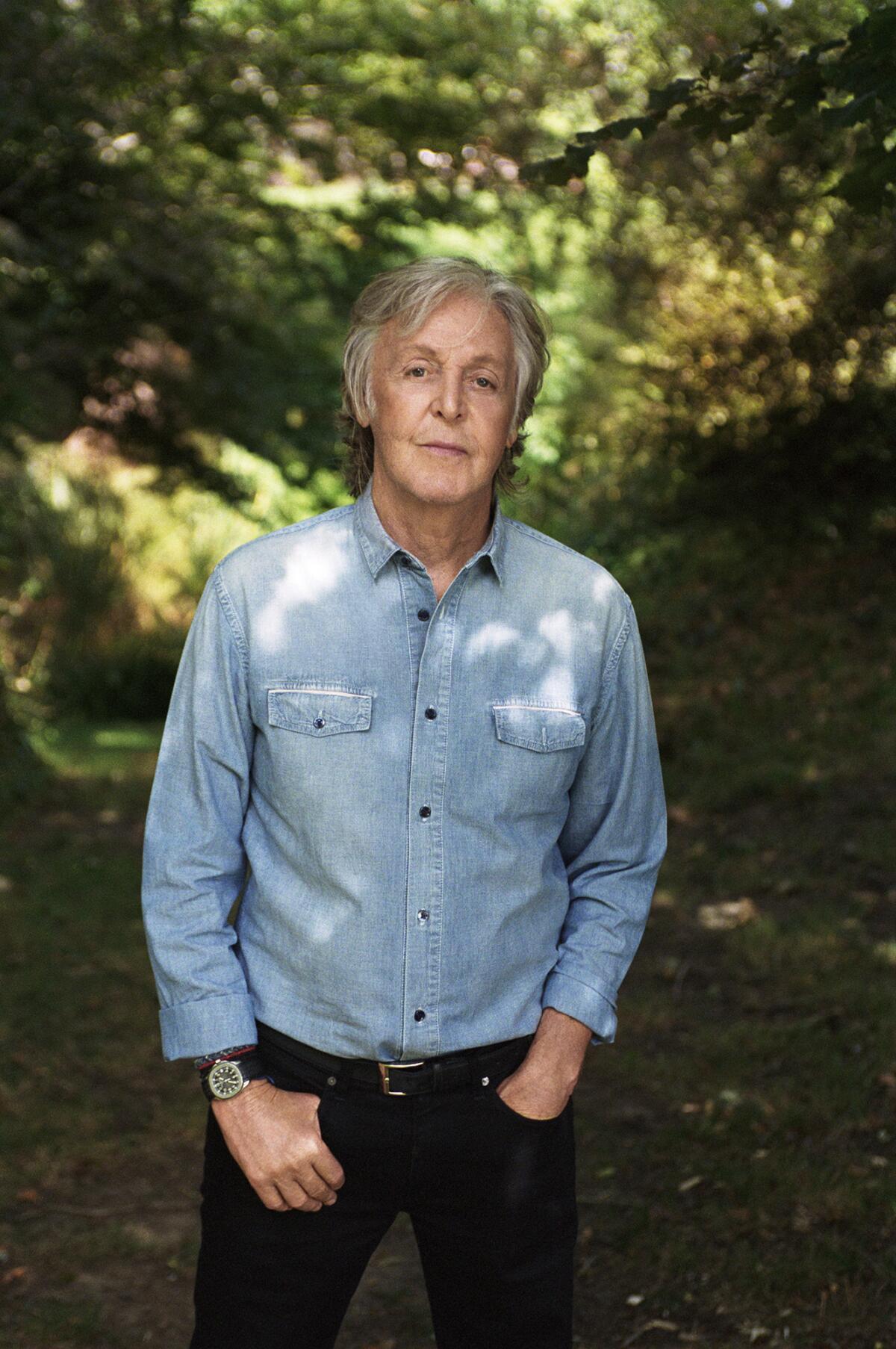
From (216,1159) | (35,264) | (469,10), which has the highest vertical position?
(469,10)

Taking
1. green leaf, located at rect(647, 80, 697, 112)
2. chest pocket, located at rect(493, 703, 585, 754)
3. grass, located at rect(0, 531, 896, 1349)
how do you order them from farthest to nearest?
grass, located at rect(0, 531, 896, 1349) < green leaf, located at rect(647, 80, 697, 112) < chest pocket, located at rect(493, 703, 585, 754)

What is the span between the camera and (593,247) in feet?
32.8

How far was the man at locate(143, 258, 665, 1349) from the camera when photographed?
192 centimetres

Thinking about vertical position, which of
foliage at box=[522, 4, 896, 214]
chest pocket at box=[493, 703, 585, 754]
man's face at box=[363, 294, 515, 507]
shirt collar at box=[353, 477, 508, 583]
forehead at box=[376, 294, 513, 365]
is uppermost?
foliage at box=[522, 4, 896, 214]

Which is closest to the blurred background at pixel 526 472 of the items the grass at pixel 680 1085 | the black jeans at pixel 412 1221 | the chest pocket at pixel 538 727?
the grass at pixel 680 1085

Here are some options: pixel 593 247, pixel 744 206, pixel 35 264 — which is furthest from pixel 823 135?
pixel 35 264

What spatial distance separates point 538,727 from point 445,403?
48 centimetres

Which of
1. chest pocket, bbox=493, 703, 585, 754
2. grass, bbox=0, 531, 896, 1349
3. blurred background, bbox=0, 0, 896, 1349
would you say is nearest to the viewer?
chest pocket, bbox=493, 703, 585, 754

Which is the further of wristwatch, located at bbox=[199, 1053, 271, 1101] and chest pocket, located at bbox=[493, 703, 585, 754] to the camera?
chest pocket, located at bbox=[493, 703, 585, 754]

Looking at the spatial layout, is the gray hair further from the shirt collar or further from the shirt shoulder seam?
the shirt shoulder seam

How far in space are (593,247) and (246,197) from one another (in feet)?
8.64

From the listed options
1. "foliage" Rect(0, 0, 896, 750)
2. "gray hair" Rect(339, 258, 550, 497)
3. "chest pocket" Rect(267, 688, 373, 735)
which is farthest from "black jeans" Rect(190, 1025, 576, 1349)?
"foliage" Rect(0, 0, 896, 750)

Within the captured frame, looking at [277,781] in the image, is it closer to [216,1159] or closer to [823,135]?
[216,1159]

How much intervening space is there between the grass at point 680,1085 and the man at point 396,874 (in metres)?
1.61
